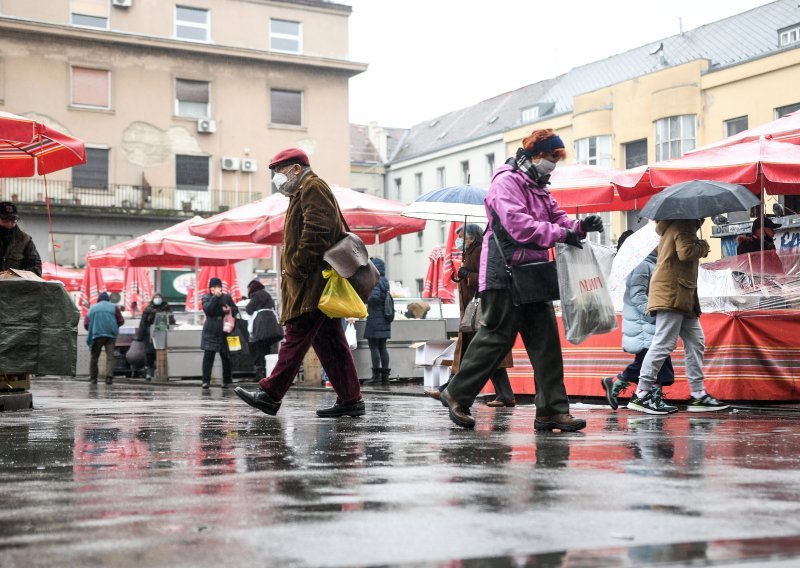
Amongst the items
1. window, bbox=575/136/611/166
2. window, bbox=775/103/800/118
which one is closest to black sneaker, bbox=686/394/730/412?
window, bbox=775/103/800/118

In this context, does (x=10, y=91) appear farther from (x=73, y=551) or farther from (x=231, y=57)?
(x=73, y=551)

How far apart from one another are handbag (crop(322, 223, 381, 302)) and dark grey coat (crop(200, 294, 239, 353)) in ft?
37.1

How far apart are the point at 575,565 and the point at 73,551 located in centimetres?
152

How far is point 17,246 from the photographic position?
444 inches

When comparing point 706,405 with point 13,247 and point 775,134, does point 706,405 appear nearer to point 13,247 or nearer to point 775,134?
point 775,134

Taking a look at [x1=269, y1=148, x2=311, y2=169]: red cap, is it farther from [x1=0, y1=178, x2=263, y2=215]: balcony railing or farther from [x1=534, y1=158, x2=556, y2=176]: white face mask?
[x1=0, y1=178, x2=263, y2=215]: balcony railing

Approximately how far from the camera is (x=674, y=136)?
46.2 meters

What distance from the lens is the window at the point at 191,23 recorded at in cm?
4778

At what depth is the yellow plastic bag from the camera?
9.08 metres

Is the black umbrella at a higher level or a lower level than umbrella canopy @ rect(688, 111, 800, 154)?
lower

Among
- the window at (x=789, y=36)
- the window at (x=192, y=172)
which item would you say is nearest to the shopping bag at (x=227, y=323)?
the window at (x=192, y=172)

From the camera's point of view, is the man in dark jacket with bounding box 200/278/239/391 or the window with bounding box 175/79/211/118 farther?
the window with bounding box 175/79/211/118

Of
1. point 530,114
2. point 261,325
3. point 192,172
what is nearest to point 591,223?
point 261,325

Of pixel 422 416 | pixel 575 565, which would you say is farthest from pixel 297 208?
pixel 575 565
